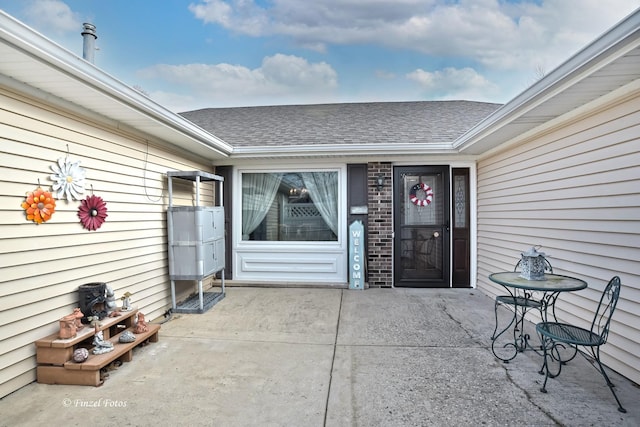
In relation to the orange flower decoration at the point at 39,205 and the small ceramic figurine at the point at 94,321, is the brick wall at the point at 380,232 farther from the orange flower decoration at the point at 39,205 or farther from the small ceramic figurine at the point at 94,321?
the orange flower decoration at the point at 39,205

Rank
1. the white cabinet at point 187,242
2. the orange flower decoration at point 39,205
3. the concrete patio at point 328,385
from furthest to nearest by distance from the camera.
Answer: the white cabinet at point 187,242 → the orange flower decoration at point 39,205 → the concrete patio at point 328,385

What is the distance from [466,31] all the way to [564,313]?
7.09 m

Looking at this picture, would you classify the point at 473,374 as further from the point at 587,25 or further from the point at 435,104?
the point at 587,25

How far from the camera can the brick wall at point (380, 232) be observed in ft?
18.4

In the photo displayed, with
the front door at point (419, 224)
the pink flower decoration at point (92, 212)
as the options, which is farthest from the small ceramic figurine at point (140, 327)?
the front door at point (419, 224)

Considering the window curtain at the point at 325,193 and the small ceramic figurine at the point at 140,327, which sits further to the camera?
the window curtain at the point at 325,193

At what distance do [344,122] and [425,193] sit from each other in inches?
91.1

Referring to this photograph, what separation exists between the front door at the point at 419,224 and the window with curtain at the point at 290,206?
1181 millimetres

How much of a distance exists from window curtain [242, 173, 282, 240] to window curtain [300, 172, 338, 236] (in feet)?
2.03

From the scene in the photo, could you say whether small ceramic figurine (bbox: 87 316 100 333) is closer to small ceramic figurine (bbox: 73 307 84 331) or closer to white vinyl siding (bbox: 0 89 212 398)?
small ceramic figurine (bbox: 73 307 84 331)

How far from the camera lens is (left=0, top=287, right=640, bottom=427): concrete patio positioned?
6.53ft

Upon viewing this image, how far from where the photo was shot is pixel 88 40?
11.1 feet

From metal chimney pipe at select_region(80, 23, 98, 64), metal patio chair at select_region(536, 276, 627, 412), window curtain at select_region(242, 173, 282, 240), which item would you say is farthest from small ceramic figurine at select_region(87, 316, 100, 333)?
metal patio chair at select_region(536, 276, 627, 412)

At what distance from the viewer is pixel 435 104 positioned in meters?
7.79
